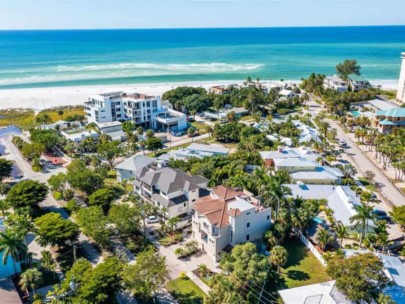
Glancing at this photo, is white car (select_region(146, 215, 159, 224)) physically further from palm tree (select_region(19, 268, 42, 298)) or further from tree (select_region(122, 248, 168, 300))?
palm tree (select_region(19, 268, 42, 298))

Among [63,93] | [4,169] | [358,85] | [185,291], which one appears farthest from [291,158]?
[63,93]

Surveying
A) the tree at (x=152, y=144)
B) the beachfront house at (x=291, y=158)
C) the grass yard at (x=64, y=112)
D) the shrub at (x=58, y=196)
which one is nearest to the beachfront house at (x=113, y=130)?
the tree at (x=152, y=144)

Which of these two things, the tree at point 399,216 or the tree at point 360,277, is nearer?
the tree at point 360,277

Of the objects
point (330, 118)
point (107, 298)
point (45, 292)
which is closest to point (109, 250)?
point (45, 292)

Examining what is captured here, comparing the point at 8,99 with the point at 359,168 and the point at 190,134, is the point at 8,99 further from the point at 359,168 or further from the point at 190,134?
the point at 359,168

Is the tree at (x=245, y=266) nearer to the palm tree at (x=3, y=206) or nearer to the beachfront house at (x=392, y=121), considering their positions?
the palm tree at (x=3, y=206)

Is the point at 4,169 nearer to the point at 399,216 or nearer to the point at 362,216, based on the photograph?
the point at 362,216
